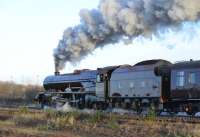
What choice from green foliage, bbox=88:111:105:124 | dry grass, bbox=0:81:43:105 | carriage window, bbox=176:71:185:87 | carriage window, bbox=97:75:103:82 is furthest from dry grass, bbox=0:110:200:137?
dry grass, bbox=0:81:43:105

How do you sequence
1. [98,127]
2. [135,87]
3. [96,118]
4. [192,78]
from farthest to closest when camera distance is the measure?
[135,87] < [192,78] < [96,118] < [98,127]

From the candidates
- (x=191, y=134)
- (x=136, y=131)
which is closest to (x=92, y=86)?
(x=136, y=131)

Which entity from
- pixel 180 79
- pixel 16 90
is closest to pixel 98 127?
pixel 180 79

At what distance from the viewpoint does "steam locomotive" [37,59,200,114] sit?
27484 millimetres

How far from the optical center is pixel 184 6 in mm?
27906

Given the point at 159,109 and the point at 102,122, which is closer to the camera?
the point at 102,122

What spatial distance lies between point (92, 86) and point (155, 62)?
606cm

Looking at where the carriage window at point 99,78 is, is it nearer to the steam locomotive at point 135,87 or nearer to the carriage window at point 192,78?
the steam locomotive at point 135,87

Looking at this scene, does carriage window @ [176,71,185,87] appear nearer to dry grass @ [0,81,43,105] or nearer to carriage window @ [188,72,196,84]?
carriage window @ [188,72,196,84]

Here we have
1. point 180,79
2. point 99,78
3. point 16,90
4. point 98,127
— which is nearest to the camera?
point 98,127

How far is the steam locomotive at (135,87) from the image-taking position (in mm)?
27484

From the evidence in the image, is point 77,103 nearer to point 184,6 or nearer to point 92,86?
point 92,86

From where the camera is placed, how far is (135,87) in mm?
31422

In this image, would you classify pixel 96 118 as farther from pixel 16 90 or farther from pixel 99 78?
pixel 16 90
